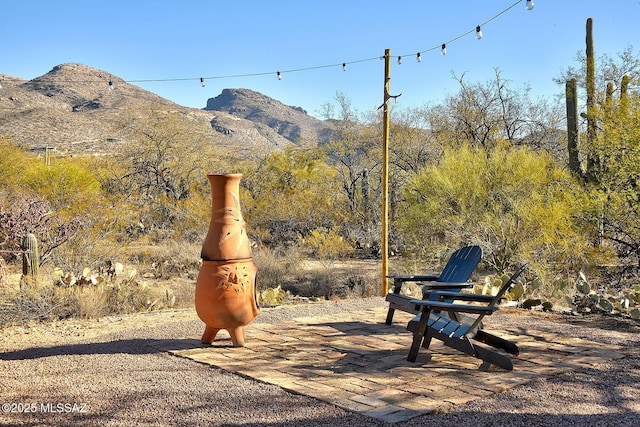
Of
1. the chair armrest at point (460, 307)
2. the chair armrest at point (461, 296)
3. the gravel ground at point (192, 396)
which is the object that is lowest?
the gravel ground at point (192, 396)

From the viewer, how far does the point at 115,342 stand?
6684mm

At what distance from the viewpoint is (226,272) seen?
602cm

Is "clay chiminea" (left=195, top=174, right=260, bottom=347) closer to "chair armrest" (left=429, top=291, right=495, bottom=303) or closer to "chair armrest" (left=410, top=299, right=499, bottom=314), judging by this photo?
"chair armrest" (left=410, top=299, right=499, bottom=314)

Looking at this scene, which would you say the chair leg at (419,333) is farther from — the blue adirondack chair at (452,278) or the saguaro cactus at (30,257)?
the saguaro cactus at (30,257)

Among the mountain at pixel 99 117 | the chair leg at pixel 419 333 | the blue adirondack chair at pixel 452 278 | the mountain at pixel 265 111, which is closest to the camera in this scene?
the chair leg at pixel 419 333

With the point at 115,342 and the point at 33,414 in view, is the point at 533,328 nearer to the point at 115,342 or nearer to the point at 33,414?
the point at 115,342

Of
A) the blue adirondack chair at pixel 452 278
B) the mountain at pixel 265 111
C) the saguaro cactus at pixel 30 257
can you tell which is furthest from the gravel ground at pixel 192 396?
the mountain at pixel 265 111

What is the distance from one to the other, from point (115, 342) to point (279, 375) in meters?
2.28

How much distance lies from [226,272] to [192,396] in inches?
61.4

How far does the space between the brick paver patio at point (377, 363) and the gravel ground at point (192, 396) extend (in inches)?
6.2

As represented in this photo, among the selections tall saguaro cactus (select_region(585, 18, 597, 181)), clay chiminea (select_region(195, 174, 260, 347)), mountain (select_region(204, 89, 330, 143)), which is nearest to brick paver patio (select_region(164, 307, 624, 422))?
clay chiminea (select_region(195, 174, 260, 347))

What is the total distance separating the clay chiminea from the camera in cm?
601

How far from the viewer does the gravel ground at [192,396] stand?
13.6 ft

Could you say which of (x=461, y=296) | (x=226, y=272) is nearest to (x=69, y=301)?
(x=226, y=272)
